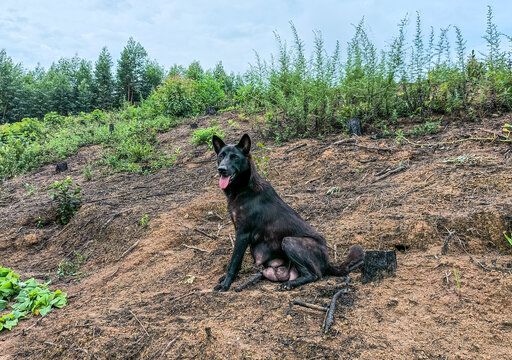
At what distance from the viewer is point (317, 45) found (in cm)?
713

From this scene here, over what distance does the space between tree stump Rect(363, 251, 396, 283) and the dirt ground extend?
0.34 ft

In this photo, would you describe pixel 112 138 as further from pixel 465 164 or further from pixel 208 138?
pixel 465 164

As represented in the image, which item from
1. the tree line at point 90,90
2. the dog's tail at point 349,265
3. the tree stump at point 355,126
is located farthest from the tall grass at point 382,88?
the tree line at point 90,90

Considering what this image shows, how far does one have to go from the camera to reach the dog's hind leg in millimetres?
3092

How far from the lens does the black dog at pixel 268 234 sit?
315cm

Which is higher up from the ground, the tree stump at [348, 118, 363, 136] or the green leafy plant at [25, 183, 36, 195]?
the tree stump at [348, 118, 363, 136]

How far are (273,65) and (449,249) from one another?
588 cm

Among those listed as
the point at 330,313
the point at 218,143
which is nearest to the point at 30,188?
the point at 218,143

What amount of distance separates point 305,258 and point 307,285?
0.79 feet

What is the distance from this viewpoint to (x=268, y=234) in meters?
3.41

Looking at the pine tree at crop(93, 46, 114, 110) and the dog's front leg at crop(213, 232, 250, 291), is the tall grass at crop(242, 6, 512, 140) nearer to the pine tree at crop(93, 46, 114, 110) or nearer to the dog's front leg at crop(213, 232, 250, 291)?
the dog's front leg at crop(213, 232, 250, 291)

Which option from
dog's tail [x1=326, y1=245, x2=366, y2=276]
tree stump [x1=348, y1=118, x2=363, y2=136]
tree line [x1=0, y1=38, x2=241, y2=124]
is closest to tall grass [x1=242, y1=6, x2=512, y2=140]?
tree stump [x1=348, y1=118, x2=363, y2=136]

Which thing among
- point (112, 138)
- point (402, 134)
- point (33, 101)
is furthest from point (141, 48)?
point (402, 134)

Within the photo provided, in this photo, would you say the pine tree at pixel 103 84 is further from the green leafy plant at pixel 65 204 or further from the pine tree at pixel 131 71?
the green leafy plant at pixel 65 204
